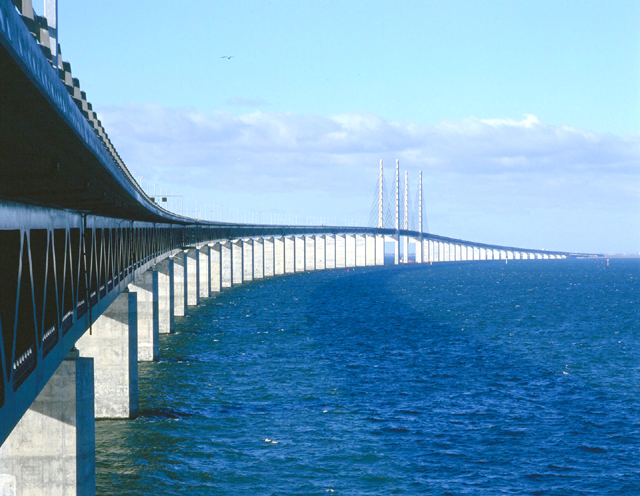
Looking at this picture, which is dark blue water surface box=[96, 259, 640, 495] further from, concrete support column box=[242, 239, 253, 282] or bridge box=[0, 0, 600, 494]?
concrete support column box=[242, 239, 253, 282]

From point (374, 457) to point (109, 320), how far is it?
14.3 m

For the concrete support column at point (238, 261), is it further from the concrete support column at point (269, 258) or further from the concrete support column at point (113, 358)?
the concrete support column at point (113, 358)

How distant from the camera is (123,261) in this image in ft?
126

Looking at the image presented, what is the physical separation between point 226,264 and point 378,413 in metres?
102

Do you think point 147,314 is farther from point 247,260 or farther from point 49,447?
point 247,260

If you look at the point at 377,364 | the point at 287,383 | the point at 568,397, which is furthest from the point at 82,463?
A: the point at 377,364

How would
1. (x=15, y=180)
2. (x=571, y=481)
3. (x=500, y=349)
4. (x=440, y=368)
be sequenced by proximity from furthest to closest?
(x=500, y=349) < (x=440, y=368) < (x=571, y=481) < (x=15, y=180)

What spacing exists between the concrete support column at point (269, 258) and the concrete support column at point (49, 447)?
16241 centimetres

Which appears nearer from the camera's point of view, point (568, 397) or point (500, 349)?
point (568, 397)

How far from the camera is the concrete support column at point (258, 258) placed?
175 m

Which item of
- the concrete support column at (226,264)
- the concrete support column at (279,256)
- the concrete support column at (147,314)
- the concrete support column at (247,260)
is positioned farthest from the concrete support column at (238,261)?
the concrete support column at (147,314)

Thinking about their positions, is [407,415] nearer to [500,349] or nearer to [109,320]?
[109,320]

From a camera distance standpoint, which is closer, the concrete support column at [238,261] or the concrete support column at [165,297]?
the concrete support column at [165,297]

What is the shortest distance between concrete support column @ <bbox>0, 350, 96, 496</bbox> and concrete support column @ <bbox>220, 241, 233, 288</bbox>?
114993 mm
